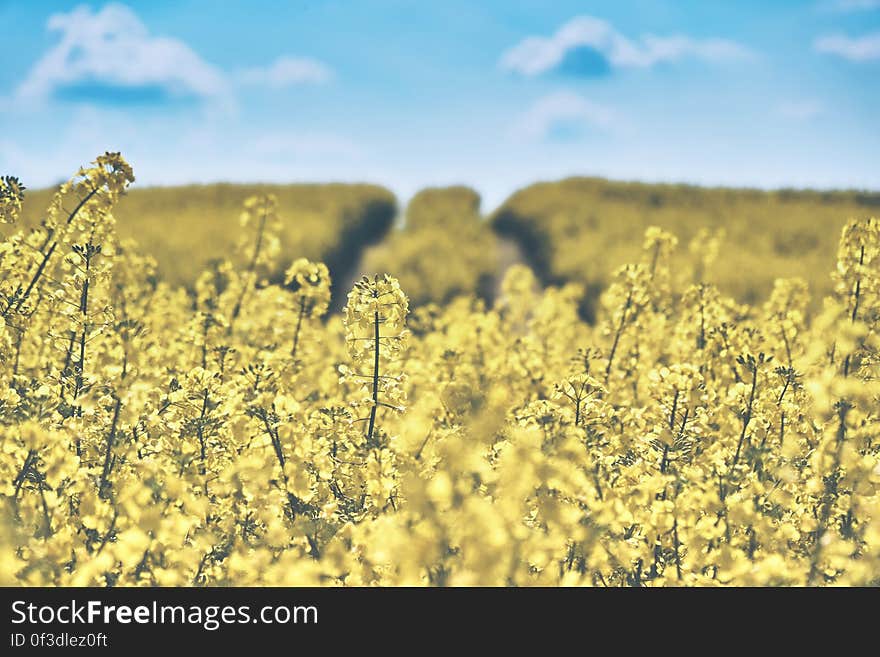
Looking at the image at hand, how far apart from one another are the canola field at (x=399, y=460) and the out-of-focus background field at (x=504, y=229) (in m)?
6.16

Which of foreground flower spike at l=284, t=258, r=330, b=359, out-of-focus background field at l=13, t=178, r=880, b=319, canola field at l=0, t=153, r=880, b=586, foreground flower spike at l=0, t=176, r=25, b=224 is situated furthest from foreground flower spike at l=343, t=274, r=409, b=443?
out-of-focus background field at l=13, t=178, r=880, b=319

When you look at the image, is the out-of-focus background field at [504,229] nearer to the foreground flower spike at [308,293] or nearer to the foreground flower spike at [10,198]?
the foreground flower spike at [308,293]

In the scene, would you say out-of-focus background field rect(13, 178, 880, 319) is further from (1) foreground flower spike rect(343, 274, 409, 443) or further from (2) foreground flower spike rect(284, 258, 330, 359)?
(1) foreground flower spike rect(343, 274, 409, 443)

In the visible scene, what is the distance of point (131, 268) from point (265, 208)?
148 centimetres

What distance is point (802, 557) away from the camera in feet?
11.1

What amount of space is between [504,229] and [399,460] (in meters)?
26.0

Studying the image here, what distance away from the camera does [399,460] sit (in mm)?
3537

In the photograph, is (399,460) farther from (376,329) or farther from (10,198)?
(10,198)

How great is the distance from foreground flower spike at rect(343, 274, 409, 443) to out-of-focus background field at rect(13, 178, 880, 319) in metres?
7.27

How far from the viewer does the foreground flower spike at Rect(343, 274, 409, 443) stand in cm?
353

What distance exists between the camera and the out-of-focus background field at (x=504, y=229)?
17.2 metres

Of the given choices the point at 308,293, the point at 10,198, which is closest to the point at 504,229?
the point at 308,293
